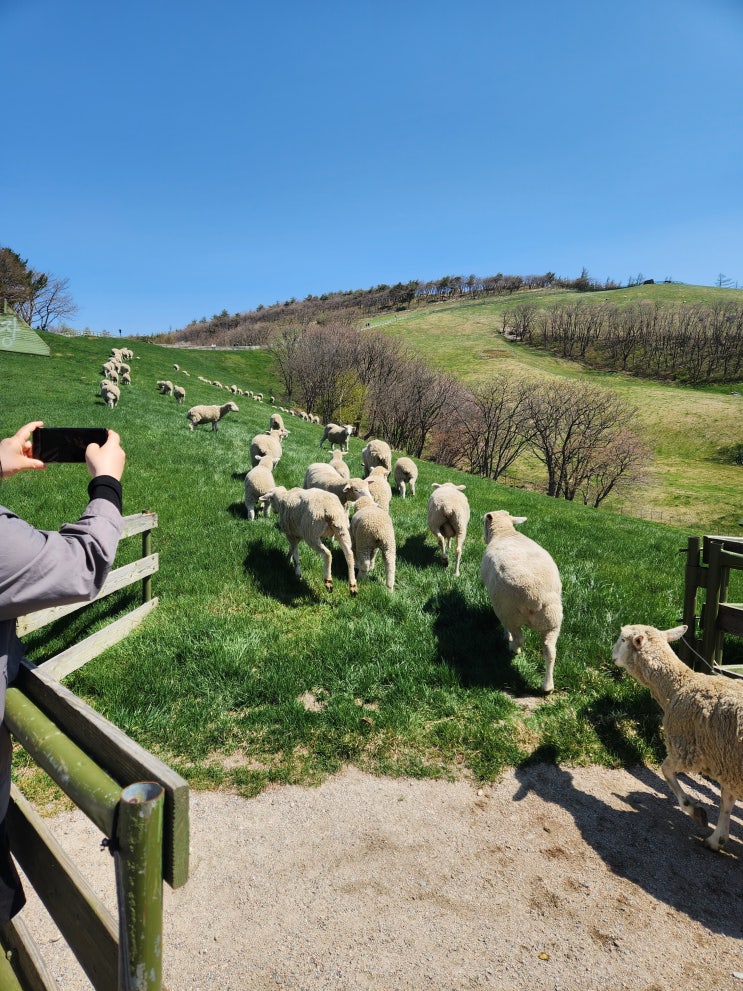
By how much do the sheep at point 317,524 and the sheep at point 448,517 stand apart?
229 cm

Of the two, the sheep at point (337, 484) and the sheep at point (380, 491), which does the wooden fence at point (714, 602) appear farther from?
the sheep at point (380, 491)

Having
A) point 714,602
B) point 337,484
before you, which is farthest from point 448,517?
point 714,602

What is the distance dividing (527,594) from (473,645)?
1.29 m

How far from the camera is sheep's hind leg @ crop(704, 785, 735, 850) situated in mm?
4035

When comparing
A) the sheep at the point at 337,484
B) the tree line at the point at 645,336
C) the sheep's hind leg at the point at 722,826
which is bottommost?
the sheep's hind leg at the point at 722,826

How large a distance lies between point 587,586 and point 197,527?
25.8 ft

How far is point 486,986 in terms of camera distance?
298cm

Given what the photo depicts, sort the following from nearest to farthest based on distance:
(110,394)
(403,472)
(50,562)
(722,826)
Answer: (50,562) < (722,826) < (403,472) < (110,394)

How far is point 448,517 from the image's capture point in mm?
9188

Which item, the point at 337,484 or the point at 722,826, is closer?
the point at 722,826

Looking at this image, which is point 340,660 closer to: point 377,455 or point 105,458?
point 105,458

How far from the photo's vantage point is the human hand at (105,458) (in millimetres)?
2072

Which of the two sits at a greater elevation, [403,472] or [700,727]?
[403,472]

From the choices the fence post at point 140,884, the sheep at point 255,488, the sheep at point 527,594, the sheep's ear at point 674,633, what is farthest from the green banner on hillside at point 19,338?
the sheep at point 255,488
